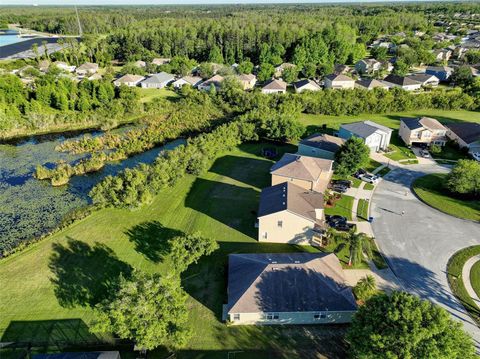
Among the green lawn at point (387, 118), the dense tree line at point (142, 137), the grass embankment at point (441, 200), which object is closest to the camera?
the grass embankment at point (441, 200)

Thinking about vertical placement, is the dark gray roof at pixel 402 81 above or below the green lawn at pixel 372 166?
above

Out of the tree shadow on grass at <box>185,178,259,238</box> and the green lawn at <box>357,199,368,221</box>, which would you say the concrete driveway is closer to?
the green lawn at <box>357,199,368,221</box>

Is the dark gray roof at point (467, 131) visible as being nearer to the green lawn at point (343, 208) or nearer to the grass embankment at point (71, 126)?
the green lawn at point (343, 208)

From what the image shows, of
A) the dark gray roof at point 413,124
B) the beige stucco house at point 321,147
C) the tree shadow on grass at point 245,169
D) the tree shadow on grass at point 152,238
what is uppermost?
the dark gray roof at point 413,124

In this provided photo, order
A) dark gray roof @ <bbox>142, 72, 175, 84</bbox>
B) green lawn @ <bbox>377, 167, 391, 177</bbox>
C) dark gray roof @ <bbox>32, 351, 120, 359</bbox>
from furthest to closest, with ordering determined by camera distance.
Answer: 1. dark gray roof @ <bbox>142, 72, 175, 84</bbox>
2. green lawn @ <bbox>377, 167, 391, 177</bbox>
3. dark gray roof @ <bbox>32, 351, 120, 359</bbox>

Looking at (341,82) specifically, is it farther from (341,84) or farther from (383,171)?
(383,171)

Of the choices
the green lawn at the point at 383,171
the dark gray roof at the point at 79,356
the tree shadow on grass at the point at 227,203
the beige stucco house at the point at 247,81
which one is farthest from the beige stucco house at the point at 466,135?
the dark gray roof at the point at 79,356

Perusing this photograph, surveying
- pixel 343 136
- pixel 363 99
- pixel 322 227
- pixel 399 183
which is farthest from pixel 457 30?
pixel 322 227

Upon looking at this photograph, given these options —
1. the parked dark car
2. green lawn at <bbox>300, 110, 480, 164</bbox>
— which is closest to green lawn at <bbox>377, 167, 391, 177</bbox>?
green lawn at <bbox>300, 110, 480, 164</bbox>
